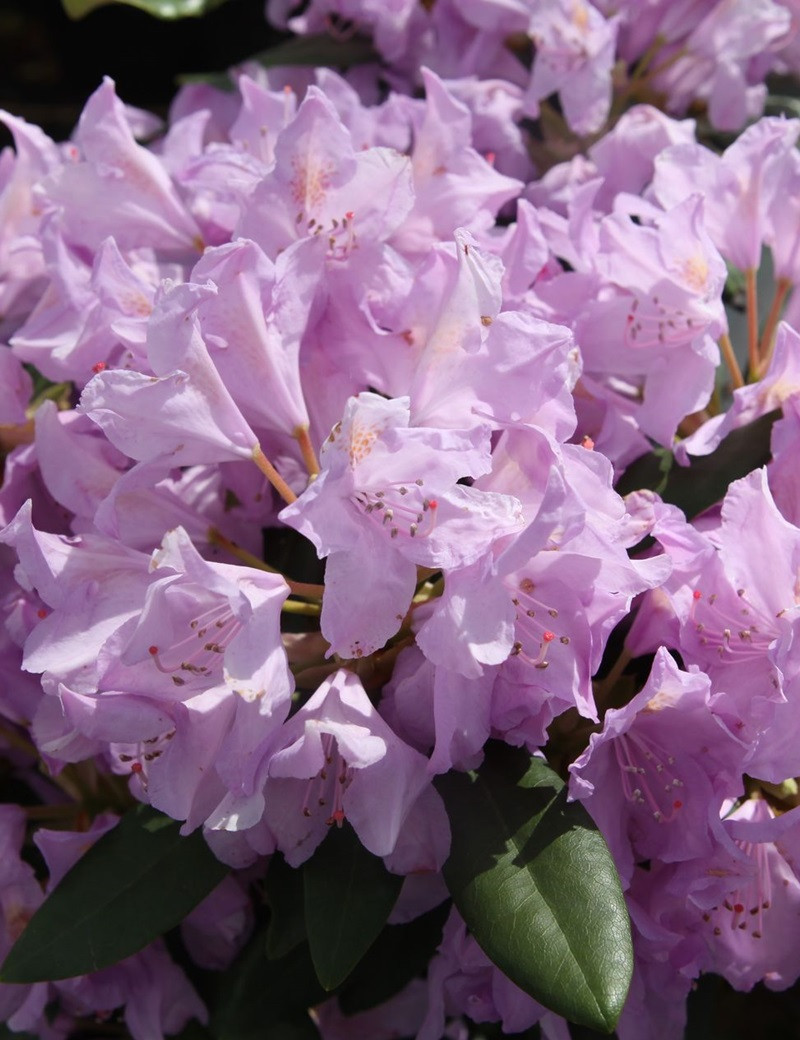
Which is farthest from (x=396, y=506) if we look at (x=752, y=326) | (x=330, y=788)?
(x=752, y=326)

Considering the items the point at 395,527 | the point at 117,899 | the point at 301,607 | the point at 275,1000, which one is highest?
the point at 395,527

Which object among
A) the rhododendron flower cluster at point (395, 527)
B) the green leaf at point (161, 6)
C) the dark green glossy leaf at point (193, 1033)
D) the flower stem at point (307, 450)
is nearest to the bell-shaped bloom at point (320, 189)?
the rhododendron flower cluster at point (395, 527)

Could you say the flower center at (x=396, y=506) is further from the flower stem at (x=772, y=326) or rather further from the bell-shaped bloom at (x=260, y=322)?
the flower stem at (x=772, y=326)

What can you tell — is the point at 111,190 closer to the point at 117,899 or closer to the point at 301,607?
the point at 301,607

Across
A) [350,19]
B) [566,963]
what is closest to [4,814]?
[566,963]

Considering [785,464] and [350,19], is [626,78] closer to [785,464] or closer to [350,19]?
[350,19]

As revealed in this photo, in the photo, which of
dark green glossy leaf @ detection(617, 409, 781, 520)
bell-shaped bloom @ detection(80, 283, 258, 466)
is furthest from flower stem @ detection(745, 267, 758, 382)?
bell-shaped bloom @ detection(80, 283, 258, 466)

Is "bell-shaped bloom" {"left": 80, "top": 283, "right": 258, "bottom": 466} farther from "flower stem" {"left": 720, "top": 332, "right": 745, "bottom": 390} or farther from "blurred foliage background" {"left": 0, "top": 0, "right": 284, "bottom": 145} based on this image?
"blurred foliage background" {"left": 0, "top": 0, "right": 284, "bottom": 145}
